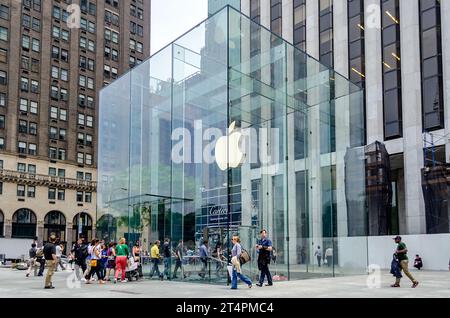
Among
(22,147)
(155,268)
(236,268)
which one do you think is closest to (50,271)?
(155,268)

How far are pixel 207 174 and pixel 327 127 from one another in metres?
7.17

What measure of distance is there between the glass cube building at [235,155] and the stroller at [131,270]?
42.1 inches

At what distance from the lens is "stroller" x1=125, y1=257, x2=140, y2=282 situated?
2139cm

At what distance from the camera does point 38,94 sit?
238ft

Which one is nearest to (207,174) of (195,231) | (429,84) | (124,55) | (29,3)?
(195,231)

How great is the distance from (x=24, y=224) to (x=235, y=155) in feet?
179

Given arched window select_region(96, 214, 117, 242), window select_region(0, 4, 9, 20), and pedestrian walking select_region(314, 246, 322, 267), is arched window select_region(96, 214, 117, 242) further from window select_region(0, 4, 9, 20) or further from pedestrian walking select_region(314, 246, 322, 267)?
window select_region(0, 4, 9, 20)

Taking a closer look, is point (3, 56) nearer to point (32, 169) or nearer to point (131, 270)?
point (32, 169)

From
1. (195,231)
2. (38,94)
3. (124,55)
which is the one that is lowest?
(195,231)

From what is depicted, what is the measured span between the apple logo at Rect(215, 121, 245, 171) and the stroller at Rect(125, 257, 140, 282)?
5174mm

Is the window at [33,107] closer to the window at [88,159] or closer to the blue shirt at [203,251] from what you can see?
the window at [88,159]

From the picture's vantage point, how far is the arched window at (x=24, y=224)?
66.8m

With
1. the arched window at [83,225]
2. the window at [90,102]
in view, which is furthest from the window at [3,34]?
the arched window at [83,225]
